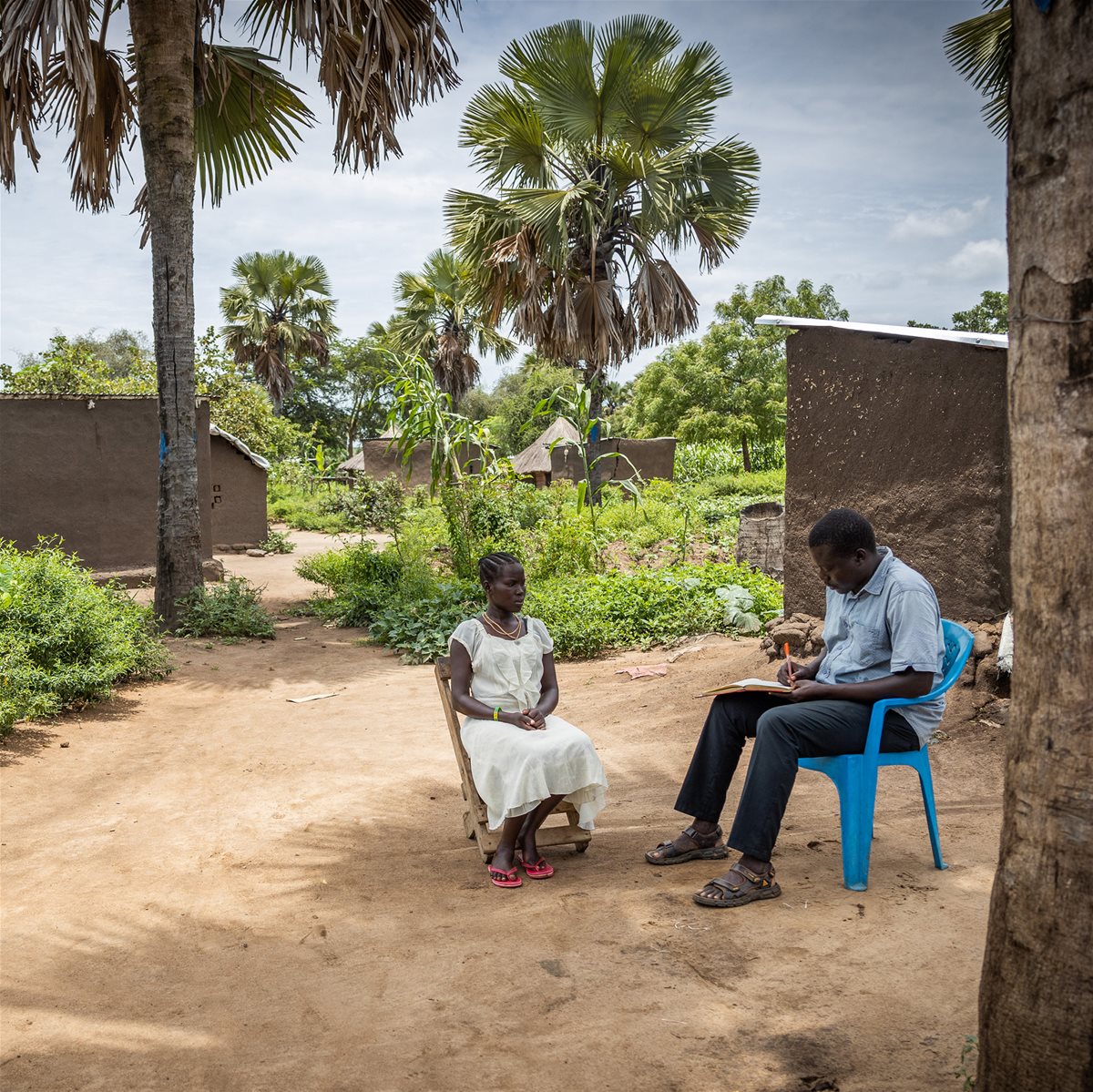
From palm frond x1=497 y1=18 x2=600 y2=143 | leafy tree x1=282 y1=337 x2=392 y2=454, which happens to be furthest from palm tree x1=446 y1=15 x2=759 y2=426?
leafy tree x1=282 y1=337 x2=392 y2=454

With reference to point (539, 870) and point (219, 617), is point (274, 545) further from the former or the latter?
point (539, 870)

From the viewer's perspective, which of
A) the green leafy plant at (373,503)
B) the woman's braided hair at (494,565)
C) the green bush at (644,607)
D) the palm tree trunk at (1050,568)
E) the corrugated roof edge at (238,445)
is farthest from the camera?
the green leafy plant at (373,503)

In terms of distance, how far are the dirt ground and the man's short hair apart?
131 cm

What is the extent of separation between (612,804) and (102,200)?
10.0m

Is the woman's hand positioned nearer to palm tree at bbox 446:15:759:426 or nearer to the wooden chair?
the wooden chair

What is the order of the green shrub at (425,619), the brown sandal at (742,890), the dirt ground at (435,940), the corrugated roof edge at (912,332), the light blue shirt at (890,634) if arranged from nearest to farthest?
1. the dirt ground at (435,940)
2. the brown sandal at (742,890)
3. the light blue shirt at (890,634)
4. the corrugated roof edge at (912,332)
5. the green shrub at (425,619)

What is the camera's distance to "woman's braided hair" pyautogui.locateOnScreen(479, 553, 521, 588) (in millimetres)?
4289

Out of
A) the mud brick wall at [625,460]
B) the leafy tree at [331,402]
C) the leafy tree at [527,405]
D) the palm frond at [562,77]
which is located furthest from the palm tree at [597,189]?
the leafy tree at [331,402]

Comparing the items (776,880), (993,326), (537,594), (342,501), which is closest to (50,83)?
(537,594)

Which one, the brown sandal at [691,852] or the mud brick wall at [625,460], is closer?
the brown sandal at [691,852]

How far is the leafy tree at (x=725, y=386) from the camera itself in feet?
93.8

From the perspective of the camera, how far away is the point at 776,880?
3.87m

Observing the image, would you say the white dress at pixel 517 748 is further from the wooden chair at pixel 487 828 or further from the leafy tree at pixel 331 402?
the leafy tree at pixel 331 402

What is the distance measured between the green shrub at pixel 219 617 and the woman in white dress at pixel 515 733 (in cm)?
687
